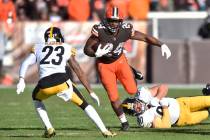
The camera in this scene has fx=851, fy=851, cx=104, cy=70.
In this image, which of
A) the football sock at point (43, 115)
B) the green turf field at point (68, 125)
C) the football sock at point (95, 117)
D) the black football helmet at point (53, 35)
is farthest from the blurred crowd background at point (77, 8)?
the football sock at point (95, 117)

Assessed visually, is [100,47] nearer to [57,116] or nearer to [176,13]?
[57,116]

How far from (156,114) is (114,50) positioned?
109 cm

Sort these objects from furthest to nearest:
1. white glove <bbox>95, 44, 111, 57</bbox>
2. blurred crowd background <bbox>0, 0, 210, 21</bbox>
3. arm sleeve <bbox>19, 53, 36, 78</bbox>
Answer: blurred crowd background <bbox>0, 0, 210, 21</bbox> < white glove <bbox>95, 44, 111, 57</bbox> < arm sleeve <bbox>19, 53, 36, 78</bbox>

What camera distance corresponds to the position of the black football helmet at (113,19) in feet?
35.4

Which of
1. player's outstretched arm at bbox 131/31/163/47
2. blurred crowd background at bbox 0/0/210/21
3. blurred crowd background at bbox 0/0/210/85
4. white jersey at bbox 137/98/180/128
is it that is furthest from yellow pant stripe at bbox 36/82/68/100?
blurred crowd background at bbox 0/0/210/21

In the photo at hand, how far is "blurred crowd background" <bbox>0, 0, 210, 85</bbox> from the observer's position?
19.3m

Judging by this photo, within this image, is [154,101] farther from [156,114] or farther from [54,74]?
[54,74]

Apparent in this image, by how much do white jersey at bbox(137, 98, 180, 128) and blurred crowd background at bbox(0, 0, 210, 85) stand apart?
335 inches

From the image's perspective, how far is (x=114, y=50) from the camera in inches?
436

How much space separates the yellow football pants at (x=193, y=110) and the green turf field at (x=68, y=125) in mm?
117

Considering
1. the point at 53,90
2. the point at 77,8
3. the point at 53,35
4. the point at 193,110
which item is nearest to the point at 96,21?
the point at 77,8

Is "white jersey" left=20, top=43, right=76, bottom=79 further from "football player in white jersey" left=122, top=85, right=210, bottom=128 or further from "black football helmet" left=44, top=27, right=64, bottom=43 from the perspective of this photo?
"football player in white jersey" left=122, top=85, right=210, bottom=128

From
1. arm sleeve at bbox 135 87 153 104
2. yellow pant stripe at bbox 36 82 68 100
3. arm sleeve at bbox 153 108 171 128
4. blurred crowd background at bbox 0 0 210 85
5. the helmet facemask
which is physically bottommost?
blurred crowd background at bbox 0 0 210 85

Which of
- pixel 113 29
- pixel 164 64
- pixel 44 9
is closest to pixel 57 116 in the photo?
pixel 113 29
